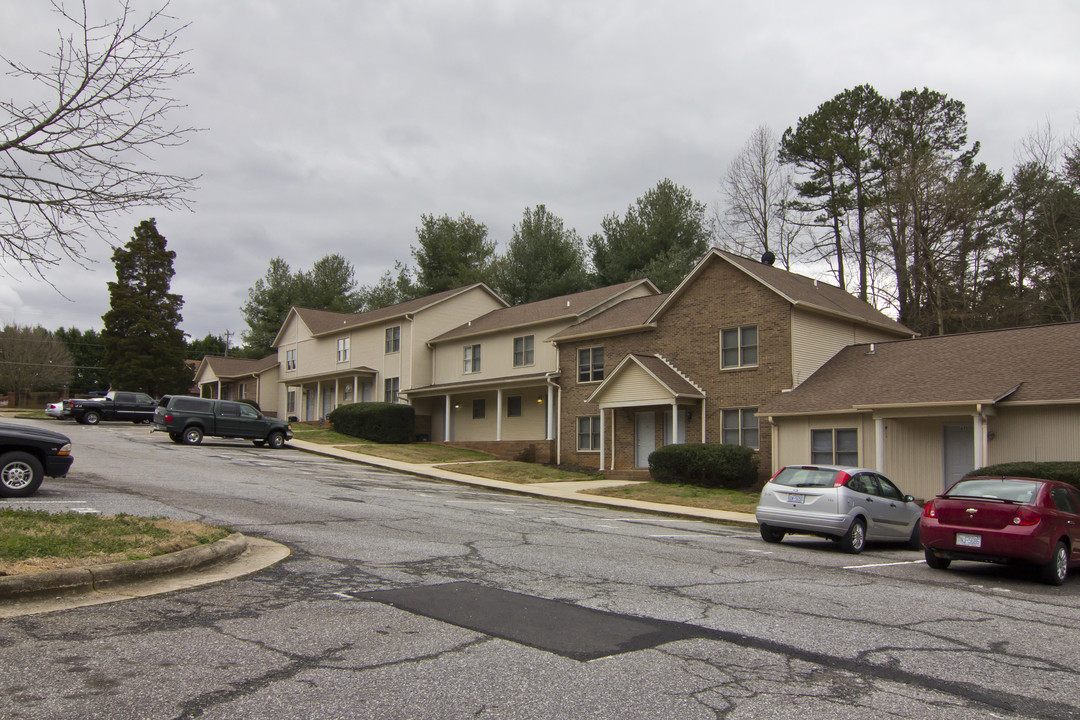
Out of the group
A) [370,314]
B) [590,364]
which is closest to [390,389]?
[370,314]

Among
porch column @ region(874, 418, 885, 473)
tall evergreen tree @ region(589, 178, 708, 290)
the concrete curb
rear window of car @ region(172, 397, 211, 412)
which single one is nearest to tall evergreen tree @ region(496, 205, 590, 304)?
tall evergreen tree @ region(589, 178, 708, 290)

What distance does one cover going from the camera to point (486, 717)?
4777 mm

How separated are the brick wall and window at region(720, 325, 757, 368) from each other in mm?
202

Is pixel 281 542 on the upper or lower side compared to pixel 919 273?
lower

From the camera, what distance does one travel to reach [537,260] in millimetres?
57281

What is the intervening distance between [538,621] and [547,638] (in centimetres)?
56

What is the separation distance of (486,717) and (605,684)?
1.01m

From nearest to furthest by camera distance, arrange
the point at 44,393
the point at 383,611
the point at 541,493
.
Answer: the point at 383,611 < the point at 541,493 < the point at 44,393

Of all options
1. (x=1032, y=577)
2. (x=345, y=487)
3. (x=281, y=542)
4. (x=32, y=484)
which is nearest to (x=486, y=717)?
(x=281, y=542)

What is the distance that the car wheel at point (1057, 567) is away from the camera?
11398 mm

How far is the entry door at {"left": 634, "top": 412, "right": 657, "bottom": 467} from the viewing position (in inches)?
Answer: 1190

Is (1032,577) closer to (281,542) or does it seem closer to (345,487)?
(281,542)

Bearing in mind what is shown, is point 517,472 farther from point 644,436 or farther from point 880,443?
point 880,443

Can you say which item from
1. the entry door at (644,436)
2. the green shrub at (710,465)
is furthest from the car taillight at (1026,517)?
the entry door at (644,436)
